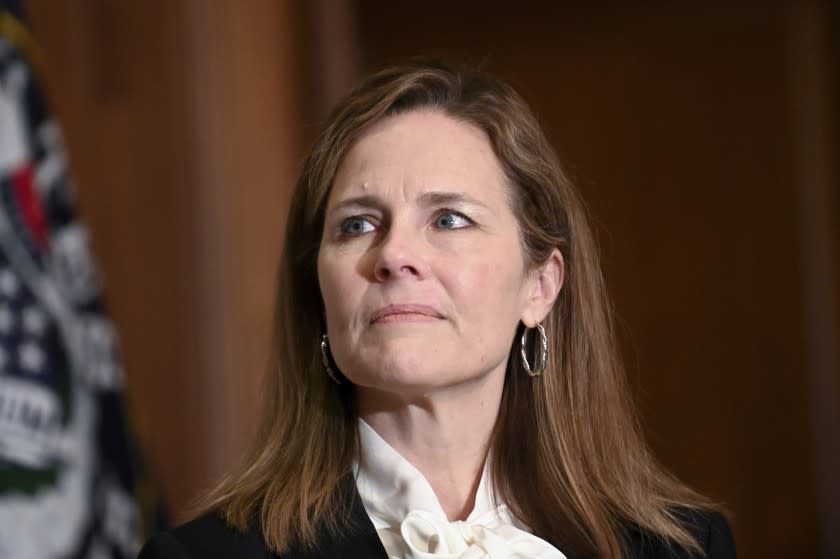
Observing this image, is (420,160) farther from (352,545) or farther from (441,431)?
(352,545)

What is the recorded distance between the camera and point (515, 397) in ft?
6.50

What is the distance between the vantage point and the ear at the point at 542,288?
1923 mm

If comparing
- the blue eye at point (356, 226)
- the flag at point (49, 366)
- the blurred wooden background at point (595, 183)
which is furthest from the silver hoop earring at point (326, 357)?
the blurred wooden background at point (595, 183)

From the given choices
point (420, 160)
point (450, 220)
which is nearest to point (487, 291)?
point (450, 220)

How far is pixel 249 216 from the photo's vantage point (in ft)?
11.4

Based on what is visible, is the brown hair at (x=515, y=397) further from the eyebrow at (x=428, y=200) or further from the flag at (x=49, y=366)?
the flag at (x=49, y=366)

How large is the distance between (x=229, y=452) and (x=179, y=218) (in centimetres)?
69

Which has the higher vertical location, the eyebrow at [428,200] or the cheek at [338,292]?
the eyebrow at [428,200]

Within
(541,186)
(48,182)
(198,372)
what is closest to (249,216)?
(198,372)

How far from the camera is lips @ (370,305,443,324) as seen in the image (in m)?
1.68

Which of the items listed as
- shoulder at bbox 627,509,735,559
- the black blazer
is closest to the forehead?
the black blazer

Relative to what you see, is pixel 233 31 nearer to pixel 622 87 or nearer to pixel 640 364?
pixel 622 87

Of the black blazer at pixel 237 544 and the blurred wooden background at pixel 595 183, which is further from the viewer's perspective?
the blurred wooden background at pixel 595 183

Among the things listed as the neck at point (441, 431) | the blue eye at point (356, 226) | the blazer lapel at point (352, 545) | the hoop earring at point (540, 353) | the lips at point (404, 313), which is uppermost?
the blue eye at point (356, 226)
